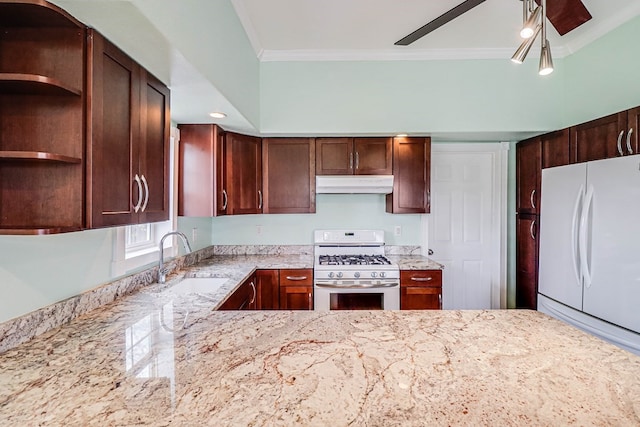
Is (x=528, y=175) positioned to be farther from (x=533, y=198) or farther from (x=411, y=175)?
(x=411, y=175)

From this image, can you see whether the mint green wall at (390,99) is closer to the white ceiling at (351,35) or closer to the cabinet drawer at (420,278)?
the white ceiling at (351,35)

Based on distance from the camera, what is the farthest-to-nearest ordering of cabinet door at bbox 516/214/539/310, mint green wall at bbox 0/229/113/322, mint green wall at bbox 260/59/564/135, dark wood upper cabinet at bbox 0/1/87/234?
1. cabinet door at bbox 516/214/539/310
2. mint green wall at bbox 260/59/564/135
3. mint green wall at bbox 0/229/113/322
4. dark wood upper cabinet at bbox 0/1/87/234

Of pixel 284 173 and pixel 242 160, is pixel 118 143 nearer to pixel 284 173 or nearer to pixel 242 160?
pixel 242 160

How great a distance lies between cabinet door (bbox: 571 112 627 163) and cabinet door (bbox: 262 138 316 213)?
2144mm

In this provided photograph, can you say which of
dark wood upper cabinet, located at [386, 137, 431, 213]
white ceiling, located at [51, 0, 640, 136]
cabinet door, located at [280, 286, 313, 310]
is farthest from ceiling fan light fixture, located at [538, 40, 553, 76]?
cabinet door, located at [280, 286, 313, 310]

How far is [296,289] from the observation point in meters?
2.78

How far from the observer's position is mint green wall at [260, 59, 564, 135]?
282 cm

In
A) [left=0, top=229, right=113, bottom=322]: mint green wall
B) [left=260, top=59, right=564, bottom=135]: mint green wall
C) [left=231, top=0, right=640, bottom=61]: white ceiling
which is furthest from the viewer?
[left=260, top=59, right=564, bottom=135]: mint green wall

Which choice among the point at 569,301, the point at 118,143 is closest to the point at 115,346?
the point at 118,143

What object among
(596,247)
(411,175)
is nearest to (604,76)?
(596,247)

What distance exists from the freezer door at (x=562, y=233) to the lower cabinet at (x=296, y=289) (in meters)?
1.83

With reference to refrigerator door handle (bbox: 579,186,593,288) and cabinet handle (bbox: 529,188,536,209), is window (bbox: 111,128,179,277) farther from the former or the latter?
cabinet handle (bbox: 529,188,536,209)

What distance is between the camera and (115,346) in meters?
1.15

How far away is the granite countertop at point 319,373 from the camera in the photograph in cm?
76
